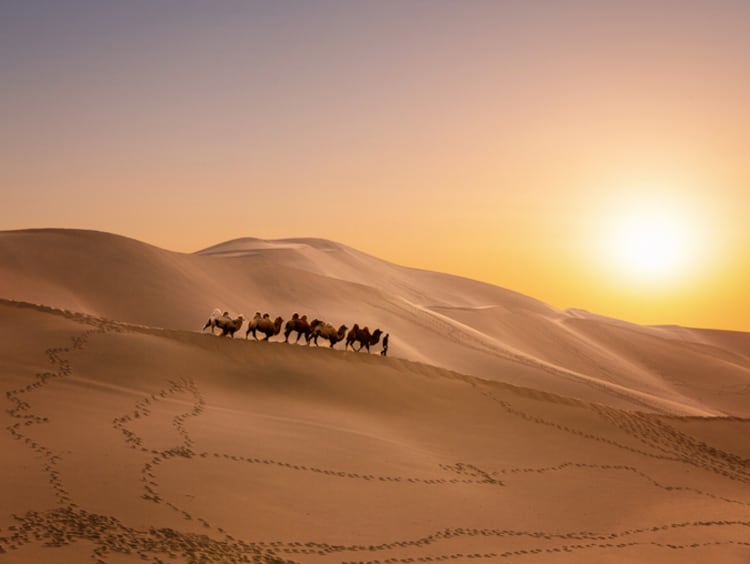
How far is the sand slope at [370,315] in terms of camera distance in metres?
32.4

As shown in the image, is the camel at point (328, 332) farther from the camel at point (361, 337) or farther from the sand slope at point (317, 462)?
the sand slope at point (317, 462)

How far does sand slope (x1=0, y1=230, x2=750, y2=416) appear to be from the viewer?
3241cm

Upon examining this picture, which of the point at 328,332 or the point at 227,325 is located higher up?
the point at 328,332

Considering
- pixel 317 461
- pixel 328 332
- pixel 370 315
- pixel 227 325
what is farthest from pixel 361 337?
pixel 370 315

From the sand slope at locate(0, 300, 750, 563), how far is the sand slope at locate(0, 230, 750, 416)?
36.4ft

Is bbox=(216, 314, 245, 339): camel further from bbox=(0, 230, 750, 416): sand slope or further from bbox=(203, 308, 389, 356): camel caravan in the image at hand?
bbox=(0, 230, 750, 416): sand slope

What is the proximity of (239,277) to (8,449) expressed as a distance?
32.6 meters

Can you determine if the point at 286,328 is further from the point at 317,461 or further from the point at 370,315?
the point at 370,315

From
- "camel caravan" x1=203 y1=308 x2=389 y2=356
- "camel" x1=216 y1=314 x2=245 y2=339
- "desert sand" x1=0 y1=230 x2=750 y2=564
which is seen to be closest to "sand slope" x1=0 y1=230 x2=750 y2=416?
"desert sand" x1=0 y1=230 x2=750 y2=564

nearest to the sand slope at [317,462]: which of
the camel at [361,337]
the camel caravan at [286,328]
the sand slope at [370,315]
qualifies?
the camel caravan at [286,328]

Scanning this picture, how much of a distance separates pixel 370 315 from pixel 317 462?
2907cm

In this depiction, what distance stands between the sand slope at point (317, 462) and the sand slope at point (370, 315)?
11084mm

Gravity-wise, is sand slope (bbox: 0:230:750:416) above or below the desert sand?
above

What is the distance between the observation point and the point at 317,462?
13.3 metres
